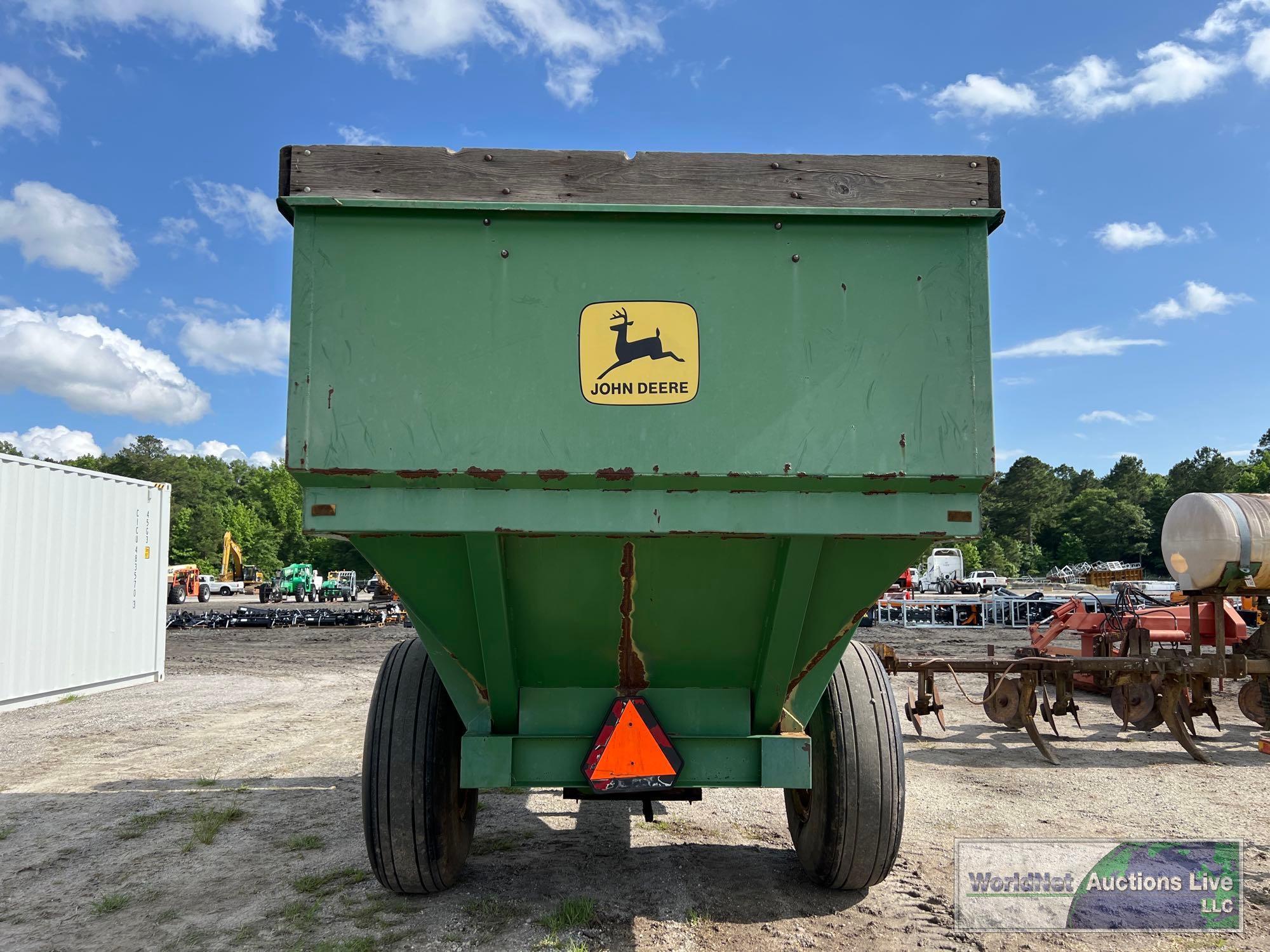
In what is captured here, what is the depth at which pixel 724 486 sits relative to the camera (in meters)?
2.66

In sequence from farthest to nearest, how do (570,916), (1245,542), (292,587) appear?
1. (292,587)
2. (1245,542)
3. (570,916)

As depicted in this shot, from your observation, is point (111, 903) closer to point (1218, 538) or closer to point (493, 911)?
point (493, 911)

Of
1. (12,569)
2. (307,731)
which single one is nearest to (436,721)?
(307,731)

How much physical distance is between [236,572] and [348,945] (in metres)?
65.2

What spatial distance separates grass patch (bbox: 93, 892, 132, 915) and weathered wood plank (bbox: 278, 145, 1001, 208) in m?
3.19

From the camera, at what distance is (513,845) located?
4.40 metres

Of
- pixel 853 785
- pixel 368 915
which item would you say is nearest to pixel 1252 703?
pixel 853 785

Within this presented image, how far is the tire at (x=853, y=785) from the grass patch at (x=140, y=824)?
377cm

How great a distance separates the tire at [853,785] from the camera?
11.5 feet

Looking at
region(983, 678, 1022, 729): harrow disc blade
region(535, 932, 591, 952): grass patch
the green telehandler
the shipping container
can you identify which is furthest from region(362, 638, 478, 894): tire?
the green telehandler

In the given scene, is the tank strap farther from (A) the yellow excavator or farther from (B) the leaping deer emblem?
(A) the yellow excavator

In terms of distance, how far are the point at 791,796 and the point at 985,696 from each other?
445cm

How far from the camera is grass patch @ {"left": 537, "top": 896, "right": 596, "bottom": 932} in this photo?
128 inches

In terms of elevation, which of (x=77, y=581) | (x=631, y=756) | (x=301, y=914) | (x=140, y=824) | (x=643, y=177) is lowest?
(x=140, y=824)
